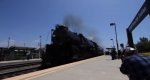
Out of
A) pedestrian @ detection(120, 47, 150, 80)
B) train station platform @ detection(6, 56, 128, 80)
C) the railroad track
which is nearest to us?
pedestrian @ detection(120, 47, 150, 80)

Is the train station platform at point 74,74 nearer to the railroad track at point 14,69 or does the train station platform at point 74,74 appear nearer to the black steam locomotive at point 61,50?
the railroad track at point 14,69

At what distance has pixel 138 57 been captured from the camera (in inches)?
170

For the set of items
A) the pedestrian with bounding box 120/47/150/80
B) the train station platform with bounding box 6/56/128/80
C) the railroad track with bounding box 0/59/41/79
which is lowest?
the railroad track with bounding box 0/59/41/79

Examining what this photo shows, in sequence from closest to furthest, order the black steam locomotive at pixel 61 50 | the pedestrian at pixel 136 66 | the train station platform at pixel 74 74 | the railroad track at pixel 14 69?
the pedestrian at pixel 136 66 < the train station platform at pixel 74 74 < the railroad track at pixel 14 69 < the black steam locomotive at pixel 61 50

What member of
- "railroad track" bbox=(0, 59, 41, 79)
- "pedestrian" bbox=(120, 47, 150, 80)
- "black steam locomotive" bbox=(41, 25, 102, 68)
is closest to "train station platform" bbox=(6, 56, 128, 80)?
"pedestrian" bbox=(120, 47, 150, 80)

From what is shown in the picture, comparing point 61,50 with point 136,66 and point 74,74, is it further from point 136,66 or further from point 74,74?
point 136,66

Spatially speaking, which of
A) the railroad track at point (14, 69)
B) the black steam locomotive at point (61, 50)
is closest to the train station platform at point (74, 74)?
the railroad track at point (14, 69)

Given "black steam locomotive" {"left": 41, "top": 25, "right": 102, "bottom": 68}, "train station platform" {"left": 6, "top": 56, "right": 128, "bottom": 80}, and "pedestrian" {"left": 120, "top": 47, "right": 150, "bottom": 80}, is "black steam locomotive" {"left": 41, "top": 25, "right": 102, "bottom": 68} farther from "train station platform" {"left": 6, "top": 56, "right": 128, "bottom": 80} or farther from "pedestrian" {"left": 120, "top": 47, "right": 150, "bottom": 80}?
"pedestrian" {"left": 120, "top": 47, "right": 150, "bottom": 80}

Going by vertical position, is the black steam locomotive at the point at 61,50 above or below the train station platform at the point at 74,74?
above

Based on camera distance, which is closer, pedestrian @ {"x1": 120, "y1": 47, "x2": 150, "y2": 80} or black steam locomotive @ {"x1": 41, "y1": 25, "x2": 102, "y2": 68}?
pedestrian @ {"x1": 120, "y1": 47, "x2": 150, "y2": 80}

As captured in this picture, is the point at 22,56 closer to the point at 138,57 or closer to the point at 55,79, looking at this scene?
the point at 55,79

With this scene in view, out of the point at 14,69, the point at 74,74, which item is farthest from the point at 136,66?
the point at 14,69

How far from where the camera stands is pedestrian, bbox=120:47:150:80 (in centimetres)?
403

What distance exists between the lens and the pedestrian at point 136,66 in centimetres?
403
